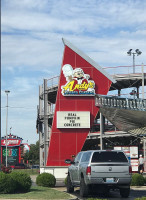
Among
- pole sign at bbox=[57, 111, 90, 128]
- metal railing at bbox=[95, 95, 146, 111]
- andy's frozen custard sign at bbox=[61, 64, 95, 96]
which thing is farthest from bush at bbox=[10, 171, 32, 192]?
andy's frozen custard sign at bbox=[61, 64, 95, 96]

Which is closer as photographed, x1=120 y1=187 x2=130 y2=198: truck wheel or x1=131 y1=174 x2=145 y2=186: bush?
x1=120 y1=187 x2=130 y2=198: truck wheel

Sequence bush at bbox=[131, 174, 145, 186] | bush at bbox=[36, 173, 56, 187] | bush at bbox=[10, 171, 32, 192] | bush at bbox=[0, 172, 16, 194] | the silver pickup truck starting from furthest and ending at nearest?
bush at bbox=[131, 174, 145, 186] → bush at bbox=[36, 173, 56, 187] → bush at bbox=[10, 171, 32, 192] → the silver pickup truck → bush at bbox=[0, 172, 16, 194]

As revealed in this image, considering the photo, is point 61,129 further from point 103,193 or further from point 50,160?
point 103,193

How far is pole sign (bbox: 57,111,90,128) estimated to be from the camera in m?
43.1

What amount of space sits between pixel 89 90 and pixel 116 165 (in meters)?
23.8

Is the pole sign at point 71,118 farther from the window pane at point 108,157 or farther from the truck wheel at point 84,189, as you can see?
the window pane at point 108,157

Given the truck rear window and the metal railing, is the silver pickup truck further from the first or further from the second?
the metal railing

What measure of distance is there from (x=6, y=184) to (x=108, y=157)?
4509 millimetres

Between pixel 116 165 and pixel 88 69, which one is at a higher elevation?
pixel 88 69

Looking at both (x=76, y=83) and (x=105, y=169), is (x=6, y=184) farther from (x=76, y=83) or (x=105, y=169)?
(x=76, y=83)

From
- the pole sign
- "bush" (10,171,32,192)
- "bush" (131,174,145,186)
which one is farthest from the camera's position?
the pole sign

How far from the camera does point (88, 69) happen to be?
143 ft

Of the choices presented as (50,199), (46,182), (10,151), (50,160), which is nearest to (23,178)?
(50,199)

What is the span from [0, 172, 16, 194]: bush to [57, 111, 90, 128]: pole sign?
Result: 2309 centimetres
